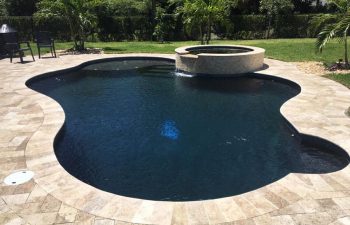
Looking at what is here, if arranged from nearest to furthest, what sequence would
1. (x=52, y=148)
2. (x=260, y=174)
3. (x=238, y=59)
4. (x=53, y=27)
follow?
(x=260, y=174), (x=52, y=148), (x=238, y=59), (x=53, y=27)

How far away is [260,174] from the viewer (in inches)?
278

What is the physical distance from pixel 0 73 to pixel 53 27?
1173 centimetres

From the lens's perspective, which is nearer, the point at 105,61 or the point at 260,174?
the point at 260,174

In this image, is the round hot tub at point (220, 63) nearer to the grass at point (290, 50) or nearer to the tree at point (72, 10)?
the grass at point (290, 50)

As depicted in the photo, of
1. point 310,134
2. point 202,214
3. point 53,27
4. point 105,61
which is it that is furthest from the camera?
point 53,27

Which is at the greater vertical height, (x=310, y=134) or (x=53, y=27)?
(x=53, y=27)

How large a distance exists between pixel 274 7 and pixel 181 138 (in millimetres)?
20995

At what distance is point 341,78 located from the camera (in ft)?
43.1

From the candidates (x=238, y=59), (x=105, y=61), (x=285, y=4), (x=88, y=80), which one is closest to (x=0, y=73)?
(x=88, y=80)

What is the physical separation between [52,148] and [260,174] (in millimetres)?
4616

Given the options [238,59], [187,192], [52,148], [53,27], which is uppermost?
[53,27]

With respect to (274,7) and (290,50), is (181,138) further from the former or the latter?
(274,7)

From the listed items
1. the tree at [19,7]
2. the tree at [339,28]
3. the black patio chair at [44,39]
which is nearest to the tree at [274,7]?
the tree at [339,28]

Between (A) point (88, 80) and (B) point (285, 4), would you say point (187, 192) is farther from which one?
(B) point (285, 4)
